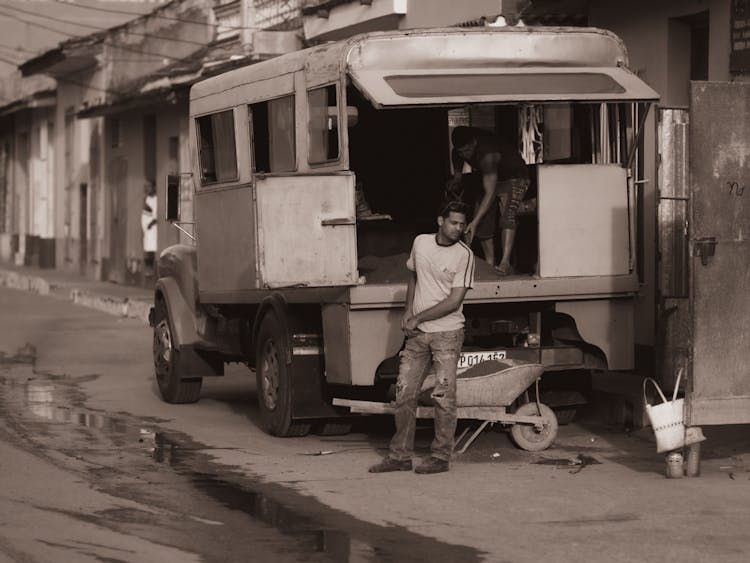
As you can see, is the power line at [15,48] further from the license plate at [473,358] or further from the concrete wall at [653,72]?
the license plate at [473,358]

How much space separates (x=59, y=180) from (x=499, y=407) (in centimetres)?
3120

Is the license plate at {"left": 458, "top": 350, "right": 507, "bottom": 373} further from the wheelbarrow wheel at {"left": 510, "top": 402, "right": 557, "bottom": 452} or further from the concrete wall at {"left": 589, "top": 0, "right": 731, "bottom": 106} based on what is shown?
the concrete wall at {"left": 589, "top": 0, "right": 731, "bottom": 106}

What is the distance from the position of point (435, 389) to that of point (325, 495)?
122 centimetres

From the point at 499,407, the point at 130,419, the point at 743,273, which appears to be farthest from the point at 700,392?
the point at 130,419

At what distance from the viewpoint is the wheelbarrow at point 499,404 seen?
1064 cm

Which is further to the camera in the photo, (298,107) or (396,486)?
(298,107)

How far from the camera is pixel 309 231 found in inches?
427

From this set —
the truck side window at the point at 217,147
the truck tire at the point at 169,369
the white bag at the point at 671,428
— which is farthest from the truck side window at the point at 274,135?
the white bag at the point at 671,428

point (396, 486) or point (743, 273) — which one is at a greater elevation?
point (743, 273)

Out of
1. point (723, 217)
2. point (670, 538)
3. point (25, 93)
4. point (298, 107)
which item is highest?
point (25, 93)

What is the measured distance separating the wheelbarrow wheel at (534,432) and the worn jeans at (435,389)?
105 cm

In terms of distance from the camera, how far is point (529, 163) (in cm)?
1280

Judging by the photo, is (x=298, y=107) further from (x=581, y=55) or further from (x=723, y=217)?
(x=723, y=217)

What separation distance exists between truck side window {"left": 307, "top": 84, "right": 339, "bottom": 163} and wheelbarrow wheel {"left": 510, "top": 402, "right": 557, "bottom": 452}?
7.22 ft
